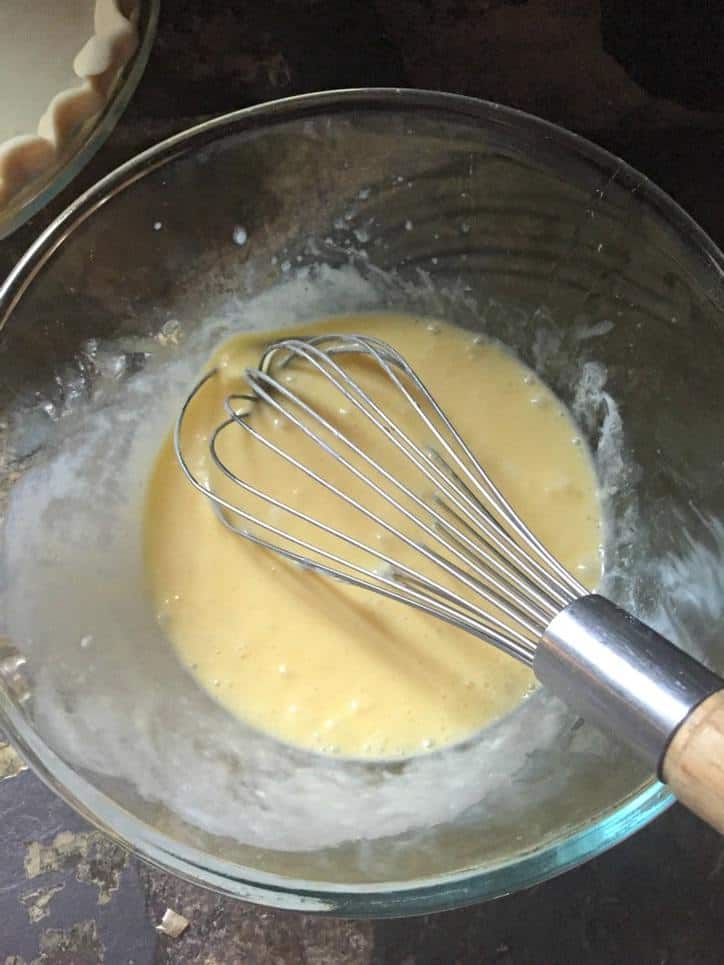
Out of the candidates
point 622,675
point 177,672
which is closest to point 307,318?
point 177,672

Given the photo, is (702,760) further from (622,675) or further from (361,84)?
(361,84)

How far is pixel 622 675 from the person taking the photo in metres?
0.57

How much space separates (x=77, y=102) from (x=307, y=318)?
30 cm

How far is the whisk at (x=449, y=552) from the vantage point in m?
0.55

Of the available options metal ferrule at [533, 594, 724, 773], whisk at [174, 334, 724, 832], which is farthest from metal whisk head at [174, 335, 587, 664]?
metal ferrule at [533, 594, 724, 773]

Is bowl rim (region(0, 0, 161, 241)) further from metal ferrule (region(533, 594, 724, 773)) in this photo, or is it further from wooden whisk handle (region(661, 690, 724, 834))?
wooden whisk handle (region(661, 690, 724, 834))

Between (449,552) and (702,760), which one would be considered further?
(449,552)

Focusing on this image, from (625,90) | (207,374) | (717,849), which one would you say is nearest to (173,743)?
(207,374)

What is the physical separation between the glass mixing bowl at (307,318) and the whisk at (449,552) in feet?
0.22

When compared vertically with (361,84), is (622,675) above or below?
below

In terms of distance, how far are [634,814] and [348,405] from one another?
0.49 metres

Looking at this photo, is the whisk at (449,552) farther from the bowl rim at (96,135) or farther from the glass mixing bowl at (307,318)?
the bowl rim at (96,135)

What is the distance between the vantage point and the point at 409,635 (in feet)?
2.95

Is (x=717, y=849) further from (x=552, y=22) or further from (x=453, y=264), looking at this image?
(x=552, y=22)
